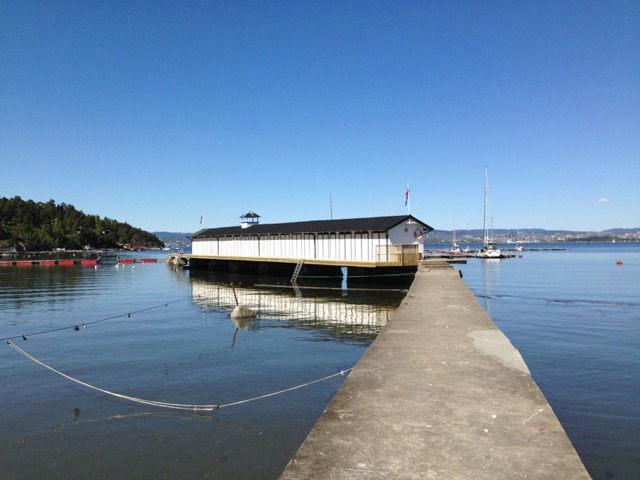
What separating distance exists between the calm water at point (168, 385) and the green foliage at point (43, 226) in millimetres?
141316

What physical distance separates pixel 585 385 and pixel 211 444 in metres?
9.58

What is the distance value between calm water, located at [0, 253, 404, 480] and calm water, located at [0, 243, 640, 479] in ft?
0.13

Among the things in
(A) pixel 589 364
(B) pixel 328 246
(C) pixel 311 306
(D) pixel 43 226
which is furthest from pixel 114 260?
(A) pixel 589 364

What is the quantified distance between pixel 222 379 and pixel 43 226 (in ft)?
558

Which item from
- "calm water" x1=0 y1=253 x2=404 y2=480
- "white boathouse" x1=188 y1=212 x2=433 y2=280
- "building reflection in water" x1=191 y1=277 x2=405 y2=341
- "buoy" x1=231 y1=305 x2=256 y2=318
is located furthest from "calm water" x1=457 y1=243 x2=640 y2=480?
"buoy" x1=231 y1=305 x2=256 y2=318

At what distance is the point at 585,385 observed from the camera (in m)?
11.5

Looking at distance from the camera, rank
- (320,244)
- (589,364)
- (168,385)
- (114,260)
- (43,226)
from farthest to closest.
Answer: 1. (43,226)
2. (114,260)
3. (320,244)
4. (589,364)
5. (168,385)

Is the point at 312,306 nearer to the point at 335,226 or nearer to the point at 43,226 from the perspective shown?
the point at 335,226

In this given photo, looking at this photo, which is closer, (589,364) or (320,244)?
(589,364)

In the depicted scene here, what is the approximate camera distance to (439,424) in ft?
19.7

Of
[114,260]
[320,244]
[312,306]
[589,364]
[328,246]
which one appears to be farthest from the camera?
[114,260]

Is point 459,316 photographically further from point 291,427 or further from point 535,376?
point 291,427

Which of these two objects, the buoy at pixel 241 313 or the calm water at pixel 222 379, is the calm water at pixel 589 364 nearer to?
the calm water at pixel 222 379

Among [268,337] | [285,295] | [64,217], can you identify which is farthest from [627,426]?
[64,217]
